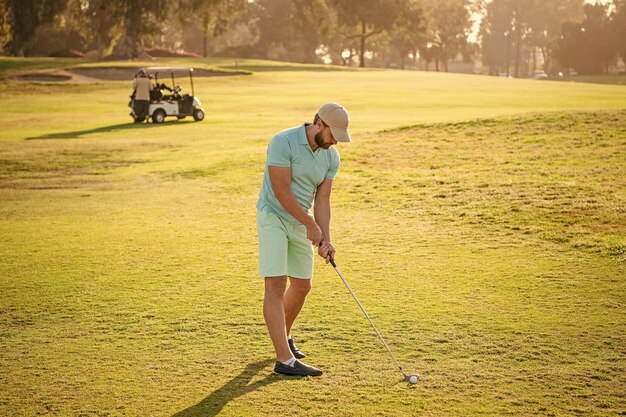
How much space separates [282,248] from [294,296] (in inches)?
24.7

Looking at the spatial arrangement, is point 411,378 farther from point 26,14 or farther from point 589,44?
point 589,44

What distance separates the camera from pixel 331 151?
23.9 ft

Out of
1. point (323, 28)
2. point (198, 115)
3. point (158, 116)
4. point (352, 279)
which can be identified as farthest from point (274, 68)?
point (352, 279)

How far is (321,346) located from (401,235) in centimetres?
599

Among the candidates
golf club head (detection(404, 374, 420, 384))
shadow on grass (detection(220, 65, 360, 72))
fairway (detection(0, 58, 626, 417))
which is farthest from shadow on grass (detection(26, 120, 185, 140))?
shadow on grass (detection(220, 65, 360, 72))

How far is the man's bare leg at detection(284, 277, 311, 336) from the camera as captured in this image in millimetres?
7395

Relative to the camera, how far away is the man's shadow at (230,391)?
6.26m

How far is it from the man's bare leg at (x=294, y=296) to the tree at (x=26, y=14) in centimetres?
6249

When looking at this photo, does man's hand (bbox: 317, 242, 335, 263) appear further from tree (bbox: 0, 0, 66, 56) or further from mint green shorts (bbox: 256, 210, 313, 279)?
tree (bbox: 0, 0, 66, 56)

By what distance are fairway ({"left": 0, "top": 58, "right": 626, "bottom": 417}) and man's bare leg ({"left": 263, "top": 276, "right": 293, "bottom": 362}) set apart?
0.22 meters

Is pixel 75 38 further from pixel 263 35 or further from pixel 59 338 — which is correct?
pixel 59 338

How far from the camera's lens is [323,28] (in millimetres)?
101062

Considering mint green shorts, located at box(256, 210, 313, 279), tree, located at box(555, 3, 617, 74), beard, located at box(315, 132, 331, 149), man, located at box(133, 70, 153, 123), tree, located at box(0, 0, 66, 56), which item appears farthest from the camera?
tree, located at box(555, 3, 617, 74)

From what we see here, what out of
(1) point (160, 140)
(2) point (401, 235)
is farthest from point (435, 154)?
(1) point (160, 140)
